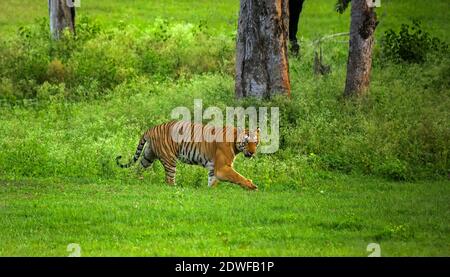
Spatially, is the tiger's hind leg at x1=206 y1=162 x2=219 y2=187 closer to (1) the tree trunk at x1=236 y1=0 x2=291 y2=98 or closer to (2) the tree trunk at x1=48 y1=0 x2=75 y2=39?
(1) the tree trunk at x1=236 y1=0 x2=291 y2=98

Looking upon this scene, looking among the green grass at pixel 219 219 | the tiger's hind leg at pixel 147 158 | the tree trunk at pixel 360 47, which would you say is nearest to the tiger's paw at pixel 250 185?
the green grass at pixel 219 219

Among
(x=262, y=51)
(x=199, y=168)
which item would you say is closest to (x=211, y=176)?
(x=199, y=168)

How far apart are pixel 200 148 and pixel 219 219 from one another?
282 centimetres

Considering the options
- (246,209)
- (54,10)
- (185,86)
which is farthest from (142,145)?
(54,10)

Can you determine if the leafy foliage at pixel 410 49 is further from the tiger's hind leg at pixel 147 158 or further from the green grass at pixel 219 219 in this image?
the tiger's hind leg at pixel 147 158

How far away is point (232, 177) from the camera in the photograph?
1570cm

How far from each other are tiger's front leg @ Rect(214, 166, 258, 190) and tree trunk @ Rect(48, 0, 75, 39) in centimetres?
1442

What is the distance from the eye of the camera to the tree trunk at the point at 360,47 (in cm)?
2170

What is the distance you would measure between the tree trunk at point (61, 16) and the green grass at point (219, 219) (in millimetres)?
13514

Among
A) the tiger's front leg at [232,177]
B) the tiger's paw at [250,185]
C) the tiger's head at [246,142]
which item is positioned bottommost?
the tiger's paw at [250,185]

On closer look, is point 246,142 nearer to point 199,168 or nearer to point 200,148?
point 200,148

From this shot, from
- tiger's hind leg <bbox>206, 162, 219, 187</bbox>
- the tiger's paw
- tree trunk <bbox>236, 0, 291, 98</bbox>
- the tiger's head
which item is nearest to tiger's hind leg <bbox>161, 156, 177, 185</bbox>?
tiger's hind leg <bbox>206, 162, 219, 187</bbox>

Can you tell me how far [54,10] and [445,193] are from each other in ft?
54.5

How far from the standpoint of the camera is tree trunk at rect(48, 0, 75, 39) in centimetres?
2931
